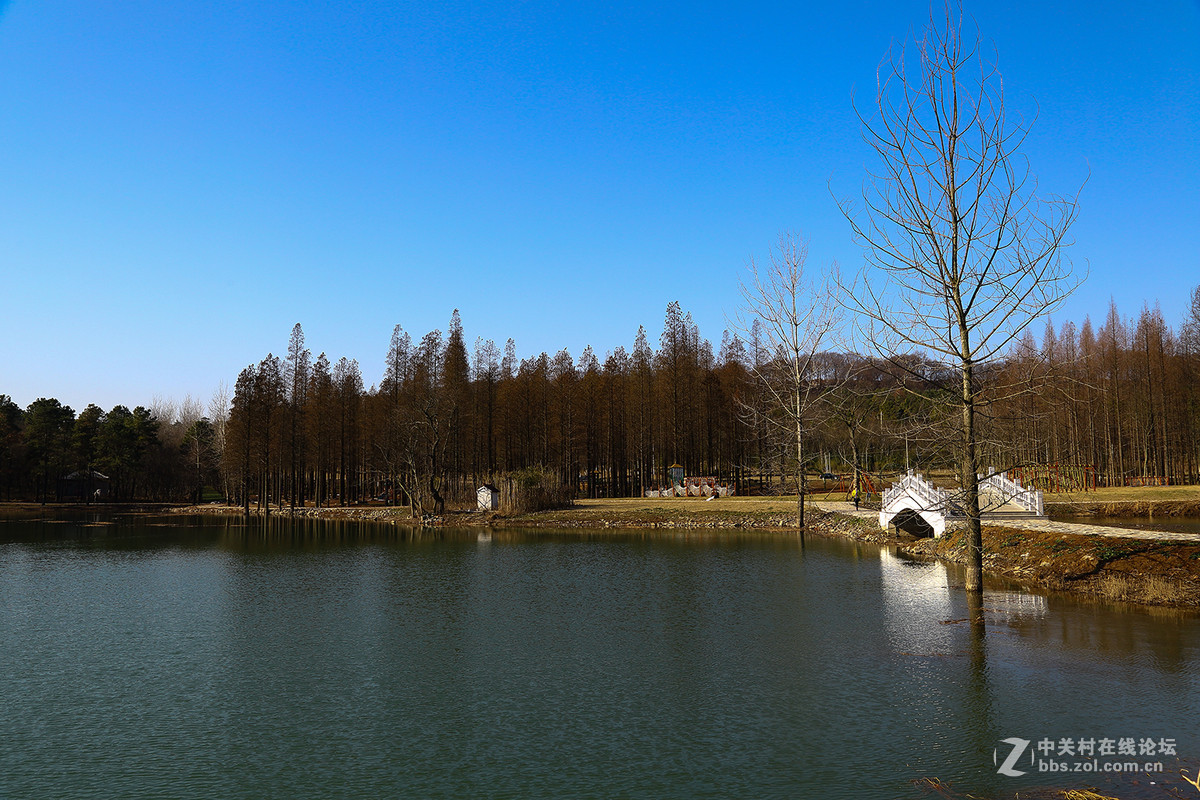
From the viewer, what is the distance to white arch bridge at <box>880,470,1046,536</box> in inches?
1077

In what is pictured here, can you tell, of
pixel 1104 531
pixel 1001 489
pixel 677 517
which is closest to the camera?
pixel 1104 531

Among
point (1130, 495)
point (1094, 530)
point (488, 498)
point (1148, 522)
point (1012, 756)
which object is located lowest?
point (1148, 522)

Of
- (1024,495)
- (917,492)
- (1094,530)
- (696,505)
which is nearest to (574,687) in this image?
(1094,530)

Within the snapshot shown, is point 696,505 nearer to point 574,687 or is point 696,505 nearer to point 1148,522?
point 1148,522

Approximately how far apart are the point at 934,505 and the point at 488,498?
2851 cm

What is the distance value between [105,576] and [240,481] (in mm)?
42065

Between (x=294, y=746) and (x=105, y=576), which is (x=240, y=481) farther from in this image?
(x=294, y=746)

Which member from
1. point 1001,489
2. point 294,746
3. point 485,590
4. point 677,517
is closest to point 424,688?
point 294,746

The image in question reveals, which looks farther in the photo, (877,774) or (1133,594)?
(1133,594)

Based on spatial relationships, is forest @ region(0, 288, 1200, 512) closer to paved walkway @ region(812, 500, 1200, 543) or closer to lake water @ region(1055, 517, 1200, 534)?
lake water @ region(1055, 517, 1200, 534)

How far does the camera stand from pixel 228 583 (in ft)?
75.8

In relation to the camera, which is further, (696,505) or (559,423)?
(559,423)

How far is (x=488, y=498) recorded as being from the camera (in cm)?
4725

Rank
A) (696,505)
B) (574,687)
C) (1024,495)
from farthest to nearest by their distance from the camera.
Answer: (696,505), (1024,495), (574,687)
